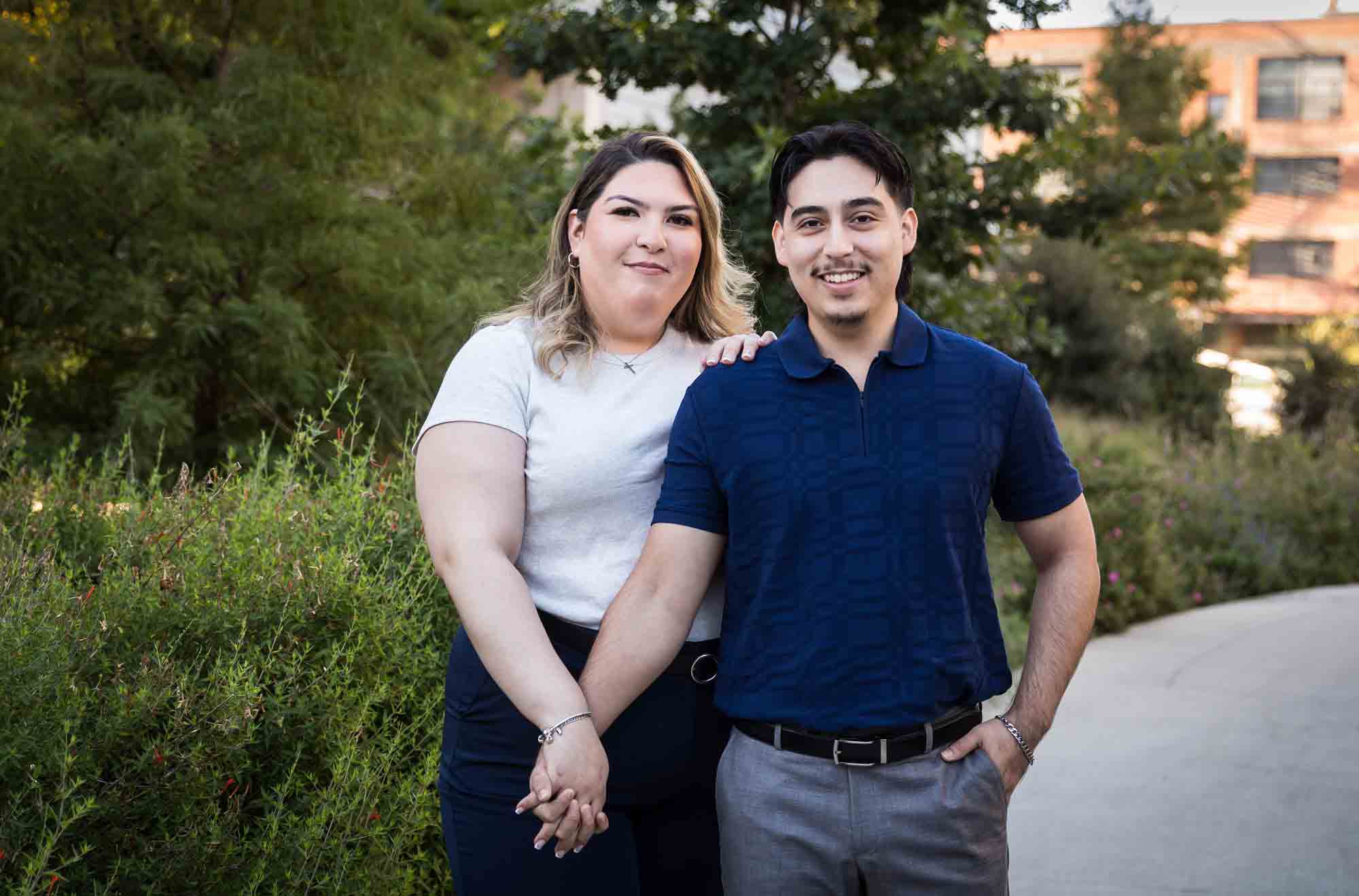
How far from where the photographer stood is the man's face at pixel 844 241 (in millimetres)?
2148

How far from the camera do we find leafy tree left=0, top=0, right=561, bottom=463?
670 cm

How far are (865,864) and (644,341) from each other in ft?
3.32

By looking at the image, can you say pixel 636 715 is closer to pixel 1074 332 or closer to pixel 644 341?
pixel 644 341

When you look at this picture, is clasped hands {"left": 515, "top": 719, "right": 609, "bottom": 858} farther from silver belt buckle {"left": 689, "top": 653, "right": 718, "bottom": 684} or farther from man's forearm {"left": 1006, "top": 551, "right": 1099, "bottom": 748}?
man's forearm {"left": 1006, "top": 551, "right": 1099, "bottom": 748}

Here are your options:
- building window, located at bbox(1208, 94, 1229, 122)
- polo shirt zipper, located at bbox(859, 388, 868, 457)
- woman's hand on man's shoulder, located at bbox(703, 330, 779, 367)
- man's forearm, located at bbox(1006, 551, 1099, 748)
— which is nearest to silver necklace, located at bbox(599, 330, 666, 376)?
woman's hand on man's shoulder, located at bbox(703, 330, 779, 367)

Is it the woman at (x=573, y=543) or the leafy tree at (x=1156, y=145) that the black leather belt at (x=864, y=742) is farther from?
the leafy tree at (x=1156, y=145)

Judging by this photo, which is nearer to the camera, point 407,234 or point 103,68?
point 103,68

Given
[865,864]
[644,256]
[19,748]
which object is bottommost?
[865,864]

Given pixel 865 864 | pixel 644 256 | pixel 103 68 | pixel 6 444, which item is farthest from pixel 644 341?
pixel 103 68

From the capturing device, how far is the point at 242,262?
727 cm

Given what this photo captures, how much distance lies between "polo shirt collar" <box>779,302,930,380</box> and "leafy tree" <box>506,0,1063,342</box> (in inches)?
167

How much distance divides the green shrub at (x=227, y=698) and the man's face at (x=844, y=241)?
1.41 meters

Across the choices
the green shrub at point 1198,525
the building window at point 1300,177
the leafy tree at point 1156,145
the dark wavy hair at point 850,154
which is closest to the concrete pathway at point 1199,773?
the green shrub at point 1198,525

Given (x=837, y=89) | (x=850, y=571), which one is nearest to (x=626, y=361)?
(x=850, y=571)
